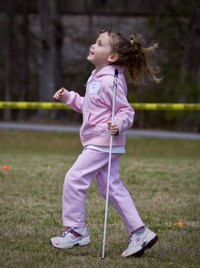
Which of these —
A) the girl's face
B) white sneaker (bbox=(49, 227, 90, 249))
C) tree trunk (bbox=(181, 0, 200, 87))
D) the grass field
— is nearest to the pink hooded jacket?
the girl's face

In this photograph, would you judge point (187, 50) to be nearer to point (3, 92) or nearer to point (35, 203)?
point (3, 92)

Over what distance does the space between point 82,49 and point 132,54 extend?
75.6 ft

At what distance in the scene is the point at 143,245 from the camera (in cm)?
416

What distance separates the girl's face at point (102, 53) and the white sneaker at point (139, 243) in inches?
52.9

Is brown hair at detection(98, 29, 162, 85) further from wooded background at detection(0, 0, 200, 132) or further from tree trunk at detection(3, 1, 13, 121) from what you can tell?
tree trunk at detection(3, 1, 13, 121)

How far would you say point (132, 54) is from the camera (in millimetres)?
4484

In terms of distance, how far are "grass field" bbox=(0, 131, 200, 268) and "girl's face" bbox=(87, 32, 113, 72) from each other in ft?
4.82

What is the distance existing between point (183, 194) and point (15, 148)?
34.0 feet

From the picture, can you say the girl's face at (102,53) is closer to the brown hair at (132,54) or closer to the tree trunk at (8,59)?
the brown hair at (132,54)

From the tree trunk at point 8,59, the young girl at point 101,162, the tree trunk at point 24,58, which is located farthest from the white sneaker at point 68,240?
the tree trunk at point 8,59

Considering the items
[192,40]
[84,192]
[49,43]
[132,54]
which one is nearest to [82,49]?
[49,43]

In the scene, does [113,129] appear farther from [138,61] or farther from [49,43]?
[49,43]

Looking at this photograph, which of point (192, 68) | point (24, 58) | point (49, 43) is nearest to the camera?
point (192, 68)

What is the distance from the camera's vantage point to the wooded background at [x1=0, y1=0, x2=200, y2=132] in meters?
21.8
